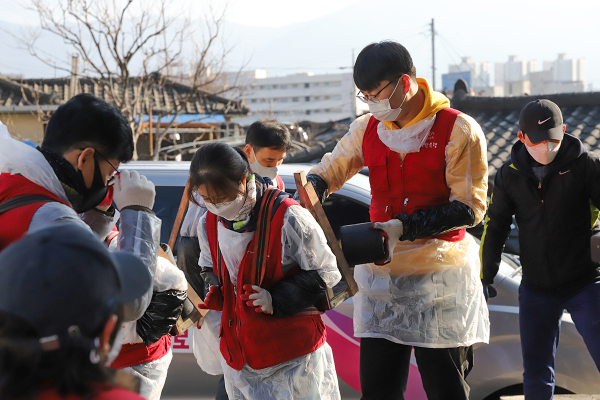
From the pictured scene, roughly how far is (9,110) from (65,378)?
50.5 feet

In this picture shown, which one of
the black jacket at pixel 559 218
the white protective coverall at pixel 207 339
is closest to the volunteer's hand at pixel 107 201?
the white protective coverall at pixel 207 339

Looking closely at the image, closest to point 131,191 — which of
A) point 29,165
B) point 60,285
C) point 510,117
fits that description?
point 29,165

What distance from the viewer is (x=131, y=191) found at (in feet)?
5.41


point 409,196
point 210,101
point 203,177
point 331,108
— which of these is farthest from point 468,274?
point 331,108

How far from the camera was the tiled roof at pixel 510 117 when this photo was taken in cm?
791

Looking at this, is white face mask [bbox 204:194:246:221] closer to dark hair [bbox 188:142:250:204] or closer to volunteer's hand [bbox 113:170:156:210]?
dark hair [bbox 188:142:250:204]

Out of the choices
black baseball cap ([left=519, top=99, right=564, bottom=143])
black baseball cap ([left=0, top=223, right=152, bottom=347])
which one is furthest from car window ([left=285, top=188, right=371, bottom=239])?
black baseball cap ([left=0, top=223, right=152, bottom=347])

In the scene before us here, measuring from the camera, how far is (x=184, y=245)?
2777 mm

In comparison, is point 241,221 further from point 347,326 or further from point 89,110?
point 347,326

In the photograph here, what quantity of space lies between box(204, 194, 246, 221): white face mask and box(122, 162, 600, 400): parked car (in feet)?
4.21

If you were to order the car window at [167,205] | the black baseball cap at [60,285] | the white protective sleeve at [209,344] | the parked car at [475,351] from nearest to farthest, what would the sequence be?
the black baseball cap at [60,285] → the white protective sleeve at [209,344] → the parked car at [475,351] → the car window at [167,205]

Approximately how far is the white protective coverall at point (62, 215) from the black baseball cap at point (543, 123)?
197 cm

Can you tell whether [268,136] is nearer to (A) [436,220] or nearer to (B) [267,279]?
(B) [267,279]

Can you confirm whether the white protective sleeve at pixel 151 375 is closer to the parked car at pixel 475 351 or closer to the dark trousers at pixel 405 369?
the dark trousers at pixel 405 369
